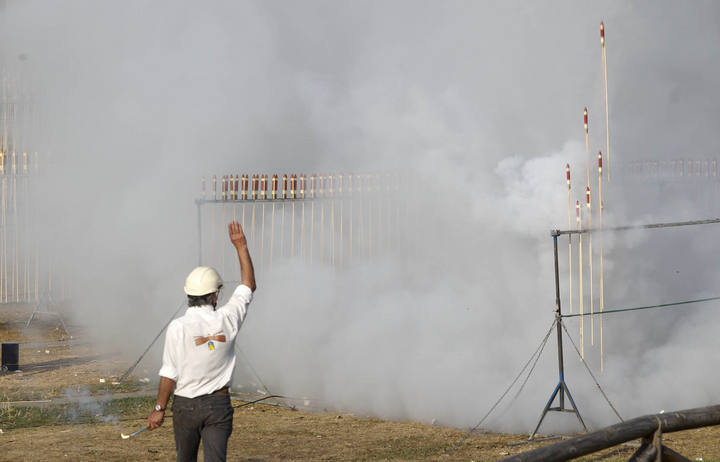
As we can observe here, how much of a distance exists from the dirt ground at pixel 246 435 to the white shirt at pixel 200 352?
320 cm

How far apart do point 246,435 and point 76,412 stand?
2334 millimetres

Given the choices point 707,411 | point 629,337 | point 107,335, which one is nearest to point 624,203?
point 629,337

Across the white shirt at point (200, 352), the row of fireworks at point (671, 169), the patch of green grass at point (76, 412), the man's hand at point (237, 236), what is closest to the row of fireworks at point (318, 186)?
the patch of green grass at point (76, 412)

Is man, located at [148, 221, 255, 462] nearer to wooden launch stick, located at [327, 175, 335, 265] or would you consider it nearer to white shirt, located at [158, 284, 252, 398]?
white shirt, located at [158, 284, 252, 398]

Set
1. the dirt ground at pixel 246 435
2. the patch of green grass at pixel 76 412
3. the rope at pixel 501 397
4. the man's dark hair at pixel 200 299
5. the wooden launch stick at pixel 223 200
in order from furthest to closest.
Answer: the wooden launch stick at pixel 223 200, the patch of green grass at pixel 76 412, the rope at pixel 501 397, the dirt ground at pixel 246 435, the man's dark hair at pixel 200 299

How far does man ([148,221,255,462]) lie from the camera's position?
4309 mm

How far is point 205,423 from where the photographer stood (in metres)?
4.34

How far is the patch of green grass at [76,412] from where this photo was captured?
8.98 m

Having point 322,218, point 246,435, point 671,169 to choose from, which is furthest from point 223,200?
point 671,169

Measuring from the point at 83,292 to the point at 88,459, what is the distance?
9714 millimetres

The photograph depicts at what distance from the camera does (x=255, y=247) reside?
13.9 m

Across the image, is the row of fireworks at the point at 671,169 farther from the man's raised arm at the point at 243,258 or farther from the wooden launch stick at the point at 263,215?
the man's raised arm at the point at 243,258

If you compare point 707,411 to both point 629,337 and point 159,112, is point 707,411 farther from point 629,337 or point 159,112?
point 159,112

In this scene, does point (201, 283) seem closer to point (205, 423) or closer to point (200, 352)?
point (200, 352)
